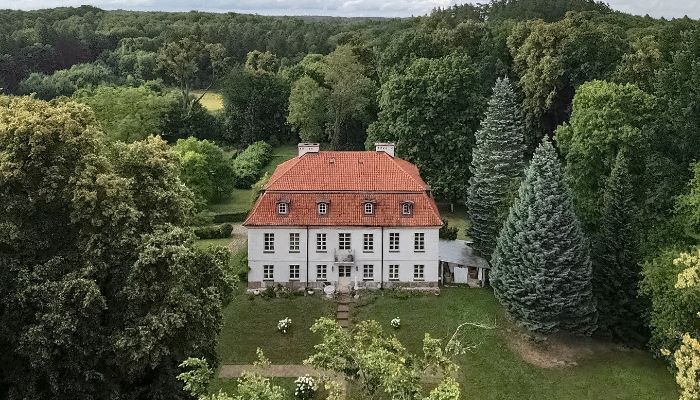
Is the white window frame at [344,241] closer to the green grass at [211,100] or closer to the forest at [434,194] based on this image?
the forest at [434,194]

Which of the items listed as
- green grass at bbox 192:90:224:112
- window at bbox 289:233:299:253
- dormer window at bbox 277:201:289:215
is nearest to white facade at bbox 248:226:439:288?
window at bbox 289:233:299:253

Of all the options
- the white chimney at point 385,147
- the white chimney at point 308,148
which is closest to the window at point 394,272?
the white chimney at point 385,147

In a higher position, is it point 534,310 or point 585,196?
point 585,196

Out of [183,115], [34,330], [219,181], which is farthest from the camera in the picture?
[183,115]

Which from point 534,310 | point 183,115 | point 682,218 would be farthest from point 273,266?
point 183,115

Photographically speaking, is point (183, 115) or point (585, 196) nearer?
point (585, 196)

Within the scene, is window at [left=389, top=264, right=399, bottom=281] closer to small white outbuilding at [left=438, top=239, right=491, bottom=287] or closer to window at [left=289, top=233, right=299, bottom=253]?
small white outbuilding at [left=438, top=239, right=491, bottom=287]

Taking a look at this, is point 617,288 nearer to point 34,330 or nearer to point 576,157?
point 576,157
